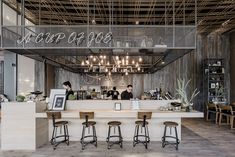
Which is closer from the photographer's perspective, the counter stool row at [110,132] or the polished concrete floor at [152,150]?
the polished concrete floor at [152,150]

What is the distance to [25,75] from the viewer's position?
41.0 ft

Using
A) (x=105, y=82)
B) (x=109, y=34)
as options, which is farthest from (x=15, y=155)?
(x=105, y=82)

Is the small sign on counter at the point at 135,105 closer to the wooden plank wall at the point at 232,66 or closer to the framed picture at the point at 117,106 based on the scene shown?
the framed picture at the point at 117,106

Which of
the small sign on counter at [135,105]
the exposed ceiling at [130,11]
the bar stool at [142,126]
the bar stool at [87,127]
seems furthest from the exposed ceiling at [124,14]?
the bar stool at [142,126]

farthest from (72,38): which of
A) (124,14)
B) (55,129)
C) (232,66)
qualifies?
(232,66)

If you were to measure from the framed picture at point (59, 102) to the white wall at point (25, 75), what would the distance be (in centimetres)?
435

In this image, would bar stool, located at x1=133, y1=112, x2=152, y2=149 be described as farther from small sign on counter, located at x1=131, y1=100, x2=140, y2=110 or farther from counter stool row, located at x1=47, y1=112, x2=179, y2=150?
small sign on counter, located at x1=131, y1=100, x2=140, y2=110

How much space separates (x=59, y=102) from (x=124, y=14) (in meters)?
4.77

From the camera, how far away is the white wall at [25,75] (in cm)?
1144

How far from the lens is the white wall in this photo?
37.5ft

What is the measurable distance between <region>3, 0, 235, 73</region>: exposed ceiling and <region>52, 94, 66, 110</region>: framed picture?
4.86ft

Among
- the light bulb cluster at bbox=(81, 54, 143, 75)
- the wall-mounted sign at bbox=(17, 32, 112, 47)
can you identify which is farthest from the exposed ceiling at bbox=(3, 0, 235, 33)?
the light bulb cluster at bbox=(81, 54, 143, 75)

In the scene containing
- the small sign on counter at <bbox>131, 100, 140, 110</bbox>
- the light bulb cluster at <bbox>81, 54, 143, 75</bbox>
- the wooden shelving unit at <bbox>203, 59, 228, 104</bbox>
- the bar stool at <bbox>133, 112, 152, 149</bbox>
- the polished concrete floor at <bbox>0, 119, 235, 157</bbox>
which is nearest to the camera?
the polished concrete floor at <bbox>0, 119, 235, 157</bbox>

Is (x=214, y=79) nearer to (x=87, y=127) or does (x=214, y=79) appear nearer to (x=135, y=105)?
(x=135, y=105)
